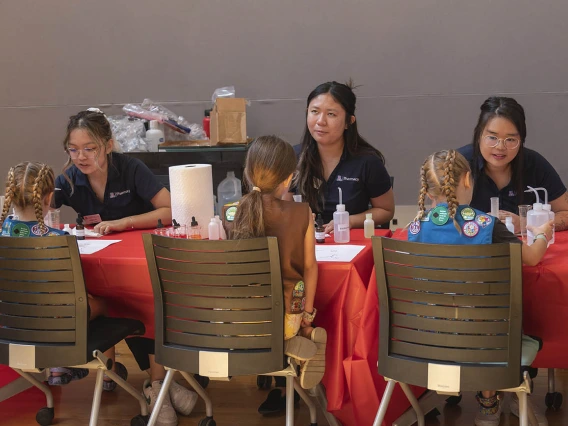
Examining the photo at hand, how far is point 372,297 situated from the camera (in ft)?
9.68

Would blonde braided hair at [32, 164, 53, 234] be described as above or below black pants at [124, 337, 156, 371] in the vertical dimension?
above

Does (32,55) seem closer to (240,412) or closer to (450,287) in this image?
(240,412)

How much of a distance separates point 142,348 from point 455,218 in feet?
5.36

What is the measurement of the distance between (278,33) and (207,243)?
3819mm

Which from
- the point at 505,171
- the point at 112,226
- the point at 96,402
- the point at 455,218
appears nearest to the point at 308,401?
the point at 96,402

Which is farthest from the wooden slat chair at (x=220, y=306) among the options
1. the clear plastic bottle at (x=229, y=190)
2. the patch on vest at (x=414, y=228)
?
the clear plastic bottle at (x=229, y=190)

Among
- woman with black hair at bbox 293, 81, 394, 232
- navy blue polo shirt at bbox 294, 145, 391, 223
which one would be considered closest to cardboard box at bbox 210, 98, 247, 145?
woman with black hair at bbox 293, 81, 394, 232

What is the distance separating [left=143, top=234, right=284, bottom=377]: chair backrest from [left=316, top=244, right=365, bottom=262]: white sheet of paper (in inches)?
15.3

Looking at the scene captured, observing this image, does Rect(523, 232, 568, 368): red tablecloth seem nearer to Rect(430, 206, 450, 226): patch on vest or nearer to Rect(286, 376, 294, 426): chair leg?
Rect(430, 206, 450, 226): patch on vest

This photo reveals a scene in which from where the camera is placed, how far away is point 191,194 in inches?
139

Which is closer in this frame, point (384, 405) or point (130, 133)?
point (384, 405)

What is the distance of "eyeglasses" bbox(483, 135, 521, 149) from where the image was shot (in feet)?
11.9

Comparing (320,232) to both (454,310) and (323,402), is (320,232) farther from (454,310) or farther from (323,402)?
(454,310)

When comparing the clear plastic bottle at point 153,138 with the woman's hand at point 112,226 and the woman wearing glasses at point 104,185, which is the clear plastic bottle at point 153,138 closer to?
the woman wearing glasses at point 104,185
